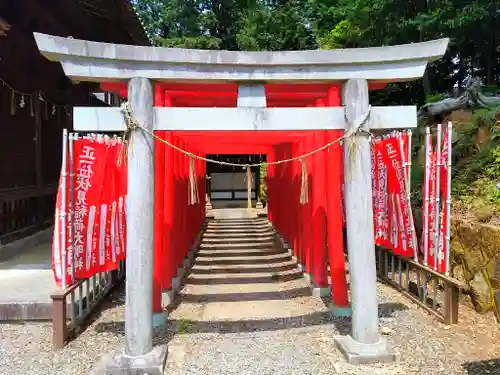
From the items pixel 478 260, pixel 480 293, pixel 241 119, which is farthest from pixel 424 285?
pixel 241 119

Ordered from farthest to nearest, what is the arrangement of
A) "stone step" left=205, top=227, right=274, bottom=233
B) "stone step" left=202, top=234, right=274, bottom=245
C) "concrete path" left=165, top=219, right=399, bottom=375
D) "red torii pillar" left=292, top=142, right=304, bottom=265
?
"stone step" left=205, top=227, right=274, bottom=233 < "stone step" left=202, top=234, right=274, bottom=245 < "red torii pillar" left=292, top=142, right=304, bottom=265 < "concrete path" left=165, top=219, right=399, bottom=375

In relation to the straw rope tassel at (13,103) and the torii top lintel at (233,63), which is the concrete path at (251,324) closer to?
the torii top lintel at (233,63)

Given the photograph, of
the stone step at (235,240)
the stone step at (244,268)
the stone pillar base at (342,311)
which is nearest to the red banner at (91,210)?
the stone pillar base at (342,311)

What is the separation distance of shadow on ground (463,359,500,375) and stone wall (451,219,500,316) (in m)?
1.21

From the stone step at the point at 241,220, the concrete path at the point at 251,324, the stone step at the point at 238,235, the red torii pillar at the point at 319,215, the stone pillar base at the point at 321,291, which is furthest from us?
the stone step at the point at 241,220

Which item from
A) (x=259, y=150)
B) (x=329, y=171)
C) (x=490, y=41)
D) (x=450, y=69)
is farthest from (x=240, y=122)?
(x=450, y=69)

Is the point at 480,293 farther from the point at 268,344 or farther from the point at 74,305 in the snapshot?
the point at 74,305

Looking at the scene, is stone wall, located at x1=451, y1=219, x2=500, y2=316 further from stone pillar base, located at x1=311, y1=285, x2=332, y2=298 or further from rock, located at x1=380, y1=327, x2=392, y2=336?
stone pillar base, located at x1=311, y1=285, x2=332, y2=298

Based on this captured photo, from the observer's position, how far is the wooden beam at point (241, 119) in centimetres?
423

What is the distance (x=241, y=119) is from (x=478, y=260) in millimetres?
Answer: 3950

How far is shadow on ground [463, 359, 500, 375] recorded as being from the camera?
4188 millimetres

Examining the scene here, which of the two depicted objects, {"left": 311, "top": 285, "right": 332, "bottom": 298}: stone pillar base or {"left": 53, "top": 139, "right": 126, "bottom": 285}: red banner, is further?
{"left": 311, "top": 285, "right": 332, "bottom": 298}: stone pillar base

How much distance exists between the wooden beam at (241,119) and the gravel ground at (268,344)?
7.85 ft

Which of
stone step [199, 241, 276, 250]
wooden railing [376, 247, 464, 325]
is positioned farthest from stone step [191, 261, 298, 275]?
stone step [199, 241, 276, 250]
